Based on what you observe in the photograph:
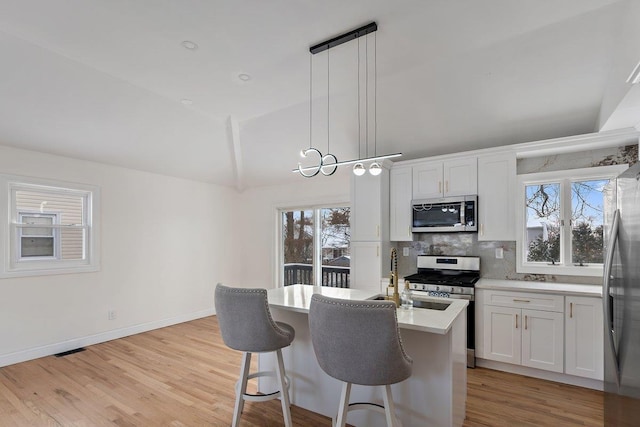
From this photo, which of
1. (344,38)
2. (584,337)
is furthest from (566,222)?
(344,38)

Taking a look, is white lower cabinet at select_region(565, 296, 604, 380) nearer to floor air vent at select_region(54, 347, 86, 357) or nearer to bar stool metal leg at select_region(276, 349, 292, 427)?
bar stool metal leg at select_region(276, 349, 292, 427)

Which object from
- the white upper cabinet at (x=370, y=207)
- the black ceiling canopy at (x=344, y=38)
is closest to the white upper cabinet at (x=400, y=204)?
the white upper cabinet at (x=370, y=207)

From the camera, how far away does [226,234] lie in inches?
249

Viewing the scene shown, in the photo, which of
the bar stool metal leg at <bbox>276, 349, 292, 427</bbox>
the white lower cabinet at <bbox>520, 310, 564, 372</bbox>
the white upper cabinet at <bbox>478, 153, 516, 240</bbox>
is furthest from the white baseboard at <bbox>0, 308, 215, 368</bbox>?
the white lower cabinet at <bbox>520, 310, 564, 372</bbox>

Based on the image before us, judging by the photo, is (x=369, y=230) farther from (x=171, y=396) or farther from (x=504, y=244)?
(x=171, y=396)

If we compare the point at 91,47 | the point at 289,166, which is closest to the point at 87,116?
the point at 91,47

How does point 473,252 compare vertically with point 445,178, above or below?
below

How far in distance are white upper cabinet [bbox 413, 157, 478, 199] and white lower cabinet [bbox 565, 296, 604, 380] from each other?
4.82ft

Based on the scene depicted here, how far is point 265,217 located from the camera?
6.21m

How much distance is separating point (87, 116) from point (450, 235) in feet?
14.7

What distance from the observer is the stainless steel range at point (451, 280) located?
11.5 feet

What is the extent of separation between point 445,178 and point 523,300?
5.09 ft

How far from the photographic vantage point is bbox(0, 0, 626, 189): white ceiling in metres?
2.38

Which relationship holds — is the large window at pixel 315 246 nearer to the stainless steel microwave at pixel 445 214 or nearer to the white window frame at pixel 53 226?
the stainless steel microwave at pixel 445 214
